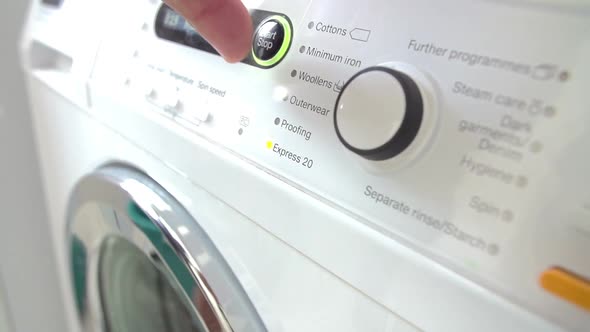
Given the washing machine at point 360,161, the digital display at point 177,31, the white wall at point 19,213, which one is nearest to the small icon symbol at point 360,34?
the washing machine at point 360,161

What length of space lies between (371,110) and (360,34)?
0.05 m

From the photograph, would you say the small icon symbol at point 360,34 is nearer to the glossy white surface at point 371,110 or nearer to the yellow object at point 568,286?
the glossy white surface at point 371,110

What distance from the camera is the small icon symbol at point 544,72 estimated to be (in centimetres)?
21

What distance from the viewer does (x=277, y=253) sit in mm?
334

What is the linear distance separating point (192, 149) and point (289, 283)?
123 millimetres

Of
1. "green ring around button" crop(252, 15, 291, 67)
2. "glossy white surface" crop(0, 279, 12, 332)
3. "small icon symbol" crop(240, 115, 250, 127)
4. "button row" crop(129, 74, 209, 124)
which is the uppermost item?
"green ring around button" crop(252, 15, 291, 67)

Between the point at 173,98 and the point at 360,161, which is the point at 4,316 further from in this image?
the point at 360,161

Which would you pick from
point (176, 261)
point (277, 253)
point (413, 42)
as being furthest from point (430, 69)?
point (176, 261)

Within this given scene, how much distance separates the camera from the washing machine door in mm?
389

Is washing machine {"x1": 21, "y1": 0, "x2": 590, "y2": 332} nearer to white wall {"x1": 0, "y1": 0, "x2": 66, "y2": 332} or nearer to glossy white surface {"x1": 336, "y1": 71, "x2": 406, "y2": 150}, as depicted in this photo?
glossy white surface {"x1": 336, "y1": 71, "x2": 406, "y2": 150}

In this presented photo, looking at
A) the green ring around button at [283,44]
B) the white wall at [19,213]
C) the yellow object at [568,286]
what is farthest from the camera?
the white wall at [19,213]

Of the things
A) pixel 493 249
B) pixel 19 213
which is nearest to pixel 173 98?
pixel 493 249

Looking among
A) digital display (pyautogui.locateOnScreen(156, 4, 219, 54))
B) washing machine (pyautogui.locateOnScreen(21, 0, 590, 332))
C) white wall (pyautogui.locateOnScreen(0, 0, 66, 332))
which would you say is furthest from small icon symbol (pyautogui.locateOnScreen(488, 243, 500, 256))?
white wall (pyautogui.locateOnScreen(0, 0, 66, 332))

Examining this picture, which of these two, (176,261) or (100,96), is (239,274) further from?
(100,96)
